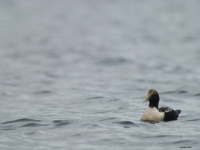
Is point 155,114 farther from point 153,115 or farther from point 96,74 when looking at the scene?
point 96,74

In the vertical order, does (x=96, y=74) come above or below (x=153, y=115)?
above

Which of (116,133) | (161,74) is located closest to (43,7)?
(161,74)

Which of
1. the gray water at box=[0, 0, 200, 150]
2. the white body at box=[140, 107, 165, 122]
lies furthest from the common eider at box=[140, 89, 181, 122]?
the gray water at box=[0, 0, 200, 150]

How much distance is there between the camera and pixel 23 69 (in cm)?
2541

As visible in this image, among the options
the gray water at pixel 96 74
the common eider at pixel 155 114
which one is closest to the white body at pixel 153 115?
the common eider at pixel 155 114

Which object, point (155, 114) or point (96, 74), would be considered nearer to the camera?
point (155, 114)

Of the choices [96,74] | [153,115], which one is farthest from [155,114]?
[96,74]

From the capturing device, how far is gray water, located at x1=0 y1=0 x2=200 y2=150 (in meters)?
11.2

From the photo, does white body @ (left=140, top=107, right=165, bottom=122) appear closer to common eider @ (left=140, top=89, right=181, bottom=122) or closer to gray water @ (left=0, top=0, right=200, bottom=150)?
common eider @ (left=140, top=89, right=181, bottom=122)

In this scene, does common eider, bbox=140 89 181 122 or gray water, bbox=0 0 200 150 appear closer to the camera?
gray water, bbox=0 0 200 150

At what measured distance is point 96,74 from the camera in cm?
2416

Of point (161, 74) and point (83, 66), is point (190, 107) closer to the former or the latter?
point (161, 74)

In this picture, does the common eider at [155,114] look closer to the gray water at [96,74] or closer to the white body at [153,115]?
the white body at [153,115]

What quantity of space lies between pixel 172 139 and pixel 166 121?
80.6 inches
